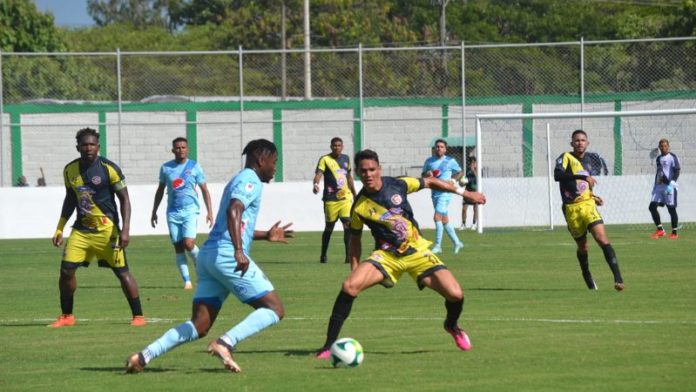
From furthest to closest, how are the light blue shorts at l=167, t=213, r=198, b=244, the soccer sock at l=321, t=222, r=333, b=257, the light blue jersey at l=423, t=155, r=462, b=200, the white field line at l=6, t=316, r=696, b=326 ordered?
1. the light blue jersey at l=423, t=155, r=462, b=200
2. the soccer sock at l=321, t=222, r=333, b=257
3. the light blue shorts at l=167, t=213, r=198, b=244
4. the white field line at l=6, t=316, r=696, b=326

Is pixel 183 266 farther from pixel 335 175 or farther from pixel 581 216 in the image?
pixel 581 216

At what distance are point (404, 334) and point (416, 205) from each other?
71.5 ft

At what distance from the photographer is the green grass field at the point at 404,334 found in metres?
10.1

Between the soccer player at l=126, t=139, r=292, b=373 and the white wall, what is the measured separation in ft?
76.2

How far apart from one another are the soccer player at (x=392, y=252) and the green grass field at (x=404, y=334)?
0.42 meters

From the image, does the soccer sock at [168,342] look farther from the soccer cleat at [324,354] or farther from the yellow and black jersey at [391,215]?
the yellow and black jersey at [391,215]

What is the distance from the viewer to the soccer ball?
34.7 feet

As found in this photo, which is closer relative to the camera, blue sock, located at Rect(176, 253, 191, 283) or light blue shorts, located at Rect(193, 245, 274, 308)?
light blue shorts, located at Rect(193, 245, 274, 308)

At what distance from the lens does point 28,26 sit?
7050 centimetres

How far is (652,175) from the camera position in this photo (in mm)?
35031

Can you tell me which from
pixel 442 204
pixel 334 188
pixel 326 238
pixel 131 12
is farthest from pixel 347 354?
pixel 131 12

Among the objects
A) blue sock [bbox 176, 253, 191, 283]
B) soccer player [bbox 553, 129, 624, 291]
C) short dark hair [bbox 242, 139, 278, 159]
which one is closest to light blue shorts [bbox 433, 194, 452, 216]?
blue sock [bbox 176, 253, 191, 283]

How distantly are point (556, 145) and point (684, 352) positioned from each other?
26528 millimetres

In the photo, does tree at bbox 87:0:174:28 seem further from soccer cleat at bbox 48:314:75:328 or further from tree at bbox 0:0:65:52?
soccer cleat at bbox 48:314:75:328
